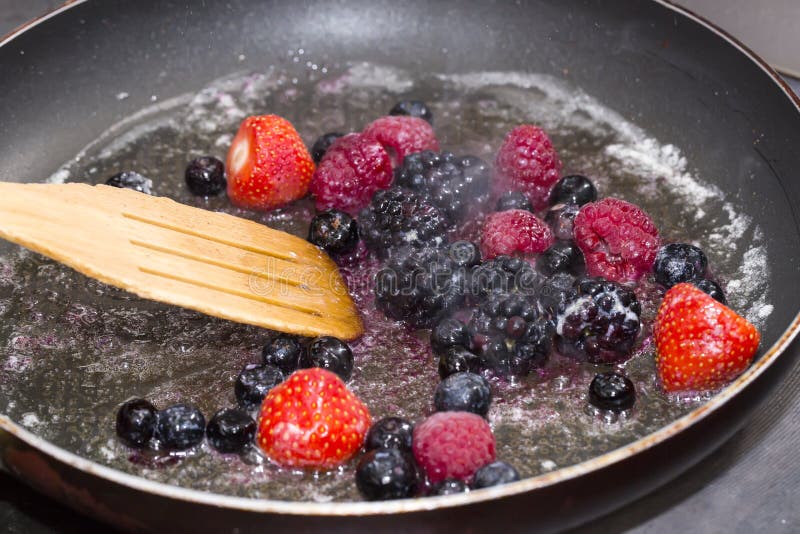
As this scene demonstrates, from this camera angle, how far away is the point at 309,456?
142 centimetres

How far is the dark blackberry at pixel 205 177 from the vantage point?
204 centimetres

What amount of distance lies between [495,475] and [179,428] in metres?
0.57

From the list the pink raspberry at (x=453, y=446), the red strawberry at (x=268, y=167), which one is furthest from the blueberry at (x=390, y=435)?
the red strawberry at (x=268, y=167)

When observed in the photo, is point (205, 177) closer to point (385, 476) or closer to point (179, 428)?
point (179, 428)

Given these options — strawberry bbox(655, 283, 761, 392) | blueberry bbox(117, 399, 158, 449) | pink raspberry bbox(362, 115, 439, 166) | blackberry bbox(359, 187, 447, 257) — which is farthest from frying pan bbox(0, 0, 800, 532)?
blackberry bbox(359, 187, 447, 257)

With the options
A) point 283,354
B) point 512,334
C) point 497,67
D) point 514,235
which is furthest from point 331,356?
point 497,67

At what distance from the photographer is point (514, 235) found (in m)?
1.79

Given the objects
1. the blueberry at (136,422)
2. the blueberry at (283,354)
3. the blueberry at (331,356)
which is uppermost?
the blueberry at (331,356)

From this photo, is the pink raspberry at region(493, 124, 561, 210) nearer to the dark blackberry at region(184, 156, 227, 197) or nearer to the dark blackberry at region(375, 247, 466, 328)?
the dark blackberry at region(375, 247, 466, 328)

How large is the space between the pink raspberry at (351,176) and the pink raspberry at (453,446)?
2.33 ft

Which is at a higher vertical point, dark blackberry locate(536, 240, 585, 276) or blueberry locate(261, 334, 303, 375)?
dark blackberry locate(536, 240, 585, 276)

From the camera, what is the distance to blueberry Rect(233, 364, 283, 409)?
1.54m

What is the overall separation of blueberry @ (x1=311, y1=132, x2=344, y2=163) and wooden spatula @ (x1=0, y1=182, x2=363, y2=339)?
37 cm

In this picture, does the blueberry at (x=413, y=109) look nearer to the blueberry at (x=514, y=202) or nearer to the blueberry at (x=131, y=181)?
the blueberry at (x=514, y=202)
